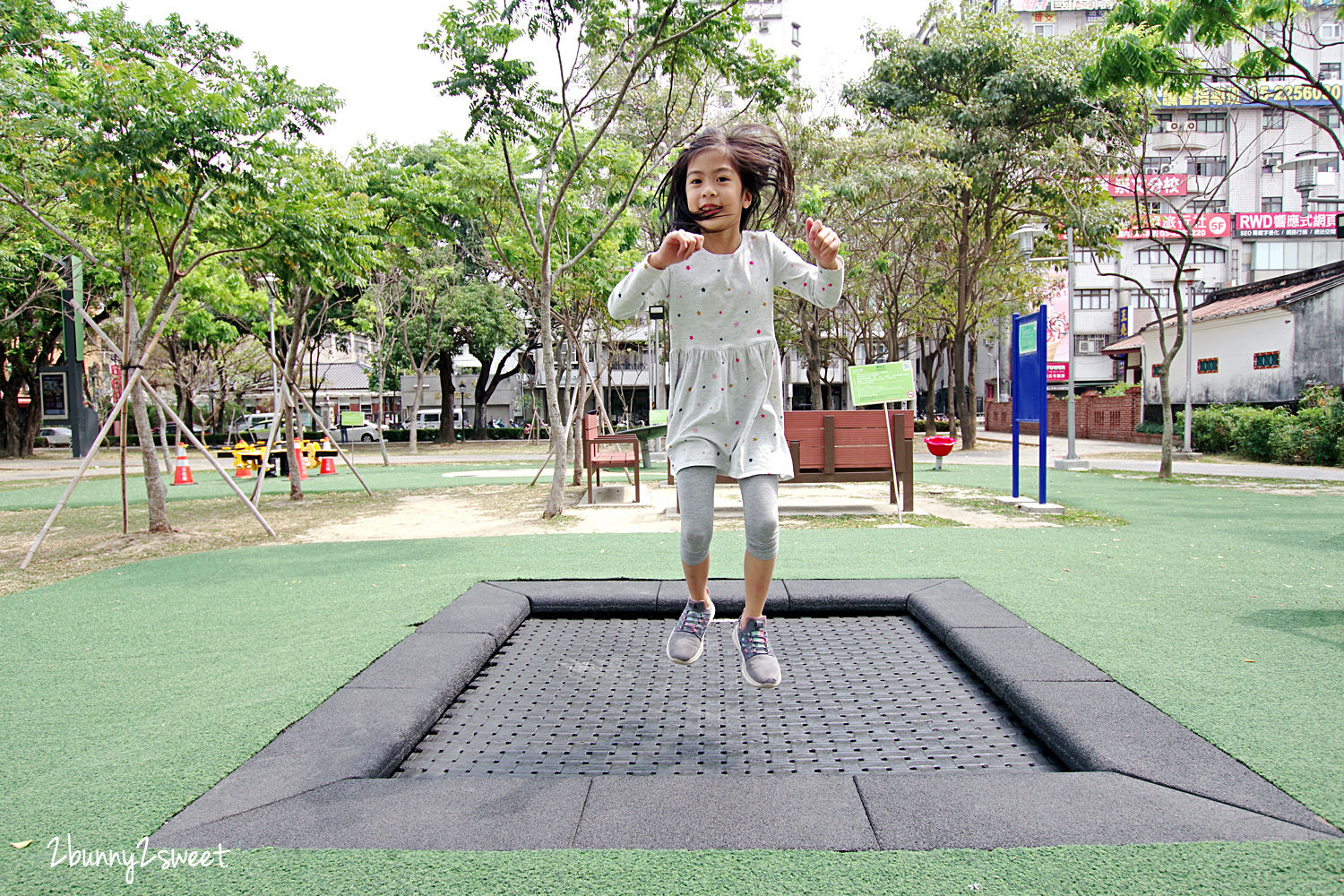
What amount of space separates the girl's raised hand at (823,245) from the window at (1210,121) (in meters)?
44.9

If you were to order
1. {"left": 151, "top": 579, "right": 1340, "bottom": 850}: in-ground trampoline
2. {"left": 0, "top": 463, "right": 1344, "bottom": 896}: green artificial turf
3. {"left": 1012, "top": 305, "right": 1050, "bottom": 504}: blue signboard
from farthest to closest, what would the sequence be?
{"left": 1012, "top": 305, "right": 1050, "bottom": 504}: blue signboard < {"left": 151, "top": 579, "right": 1340, "bottom": 850}: in-ground trampoline < {"left": 0, "top": 463, "right": 1344, "bottom": 896}: green artificial turf

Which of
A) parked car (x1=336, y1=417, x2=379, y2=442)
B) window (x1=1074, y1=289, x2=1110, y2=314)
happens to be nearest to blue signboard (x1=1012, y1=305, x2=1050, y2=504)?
parked car (x1=336, y1=417, x2=379, y2=442)

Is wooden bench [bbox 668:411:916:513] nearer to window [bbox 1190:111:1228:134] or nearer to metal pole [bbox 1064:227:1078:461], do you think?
metal pole [bbox 1064:227:1078:461]

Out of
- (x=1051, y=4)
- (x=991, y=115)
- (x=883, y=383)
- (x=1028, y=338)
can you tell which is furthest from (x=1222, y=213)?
(x=883, y=383)

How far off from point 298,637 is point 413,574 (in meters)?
1.59

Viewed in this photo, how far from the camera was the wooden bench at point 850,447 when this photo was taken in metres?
7.81

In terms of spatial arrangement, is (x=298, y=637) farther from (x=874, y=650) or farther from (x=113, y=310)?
(x=113, y=310)

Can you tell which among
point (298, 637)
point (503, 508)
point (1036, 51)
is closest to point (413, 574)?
point (298, 637)

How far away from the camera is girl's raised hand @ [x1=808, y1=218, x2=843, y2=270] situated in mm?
2424

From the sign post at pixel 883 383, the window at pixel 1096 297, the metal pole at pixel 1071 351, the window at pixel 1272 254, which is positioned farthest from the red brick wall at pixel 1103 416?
the window at pixel 1272 254

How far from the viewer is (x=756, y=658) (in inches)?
100

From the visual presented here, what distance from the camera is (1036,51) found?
648 inches

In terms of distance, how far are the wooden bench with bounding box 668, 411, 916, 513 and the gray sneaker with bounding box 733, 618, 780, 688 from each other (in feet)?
17.0

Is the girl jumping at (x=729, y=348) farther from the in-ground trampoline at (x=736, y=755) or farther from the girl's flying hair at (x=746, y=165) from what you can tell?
the in-ground trampoline at (x=736, y=755)
